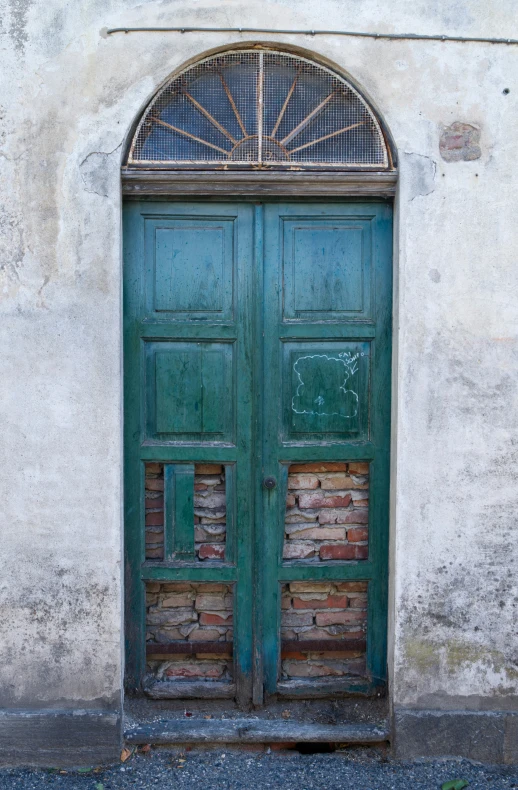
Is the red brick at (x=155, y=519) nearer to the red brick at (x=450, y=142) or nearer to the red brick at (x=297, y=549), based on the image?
the red brick at (x=297, y=549)

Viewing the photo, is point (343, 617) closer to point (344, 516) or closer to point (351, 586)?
point (351, 586)

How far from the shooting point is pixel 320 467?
11.5 feet

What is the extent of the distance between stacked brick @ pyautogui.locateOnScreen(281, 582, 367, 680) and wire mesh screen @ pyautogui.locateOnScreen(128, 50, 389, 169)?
206 centimetres

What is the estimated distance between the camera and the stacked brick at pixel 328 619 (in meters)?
3.53

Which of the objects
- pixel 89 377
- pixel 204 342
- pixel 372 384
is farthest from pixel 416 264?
pixel 89 377

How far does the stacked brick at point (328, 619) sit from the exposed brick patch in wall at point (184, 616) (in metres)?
0.30

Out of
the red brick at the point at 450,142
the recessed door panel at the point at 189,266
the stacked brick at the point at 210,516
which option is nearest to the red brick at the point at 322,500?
the stacked brick at the point at 210,516

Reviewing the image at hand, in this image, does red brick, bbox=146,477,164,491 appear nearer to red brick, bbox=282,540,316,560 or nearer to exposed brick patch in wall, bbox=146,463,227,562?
exposed brick patch in wall, bbox=146,463,227,562

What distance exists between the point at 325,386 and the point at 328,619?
3.86 ft

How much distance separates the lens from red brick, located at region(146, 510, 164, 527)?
350 centimetres

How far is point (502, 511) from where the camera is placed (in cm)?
329

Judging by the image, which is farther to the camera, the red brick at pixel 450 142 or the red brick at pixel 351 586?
Answer: the red brick at pixel 351 586

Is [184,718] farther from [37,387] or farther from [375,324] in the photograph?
[375,324]

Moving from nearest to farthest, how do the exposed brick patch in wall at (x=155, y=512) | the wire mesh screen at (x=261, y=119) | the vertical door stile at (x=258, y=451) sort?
the wire mesh screen at (x=261, y=119) → the vertical door stile at (x=258, y=451) → the exposed brick patch in wall at (x=155, y=512)
